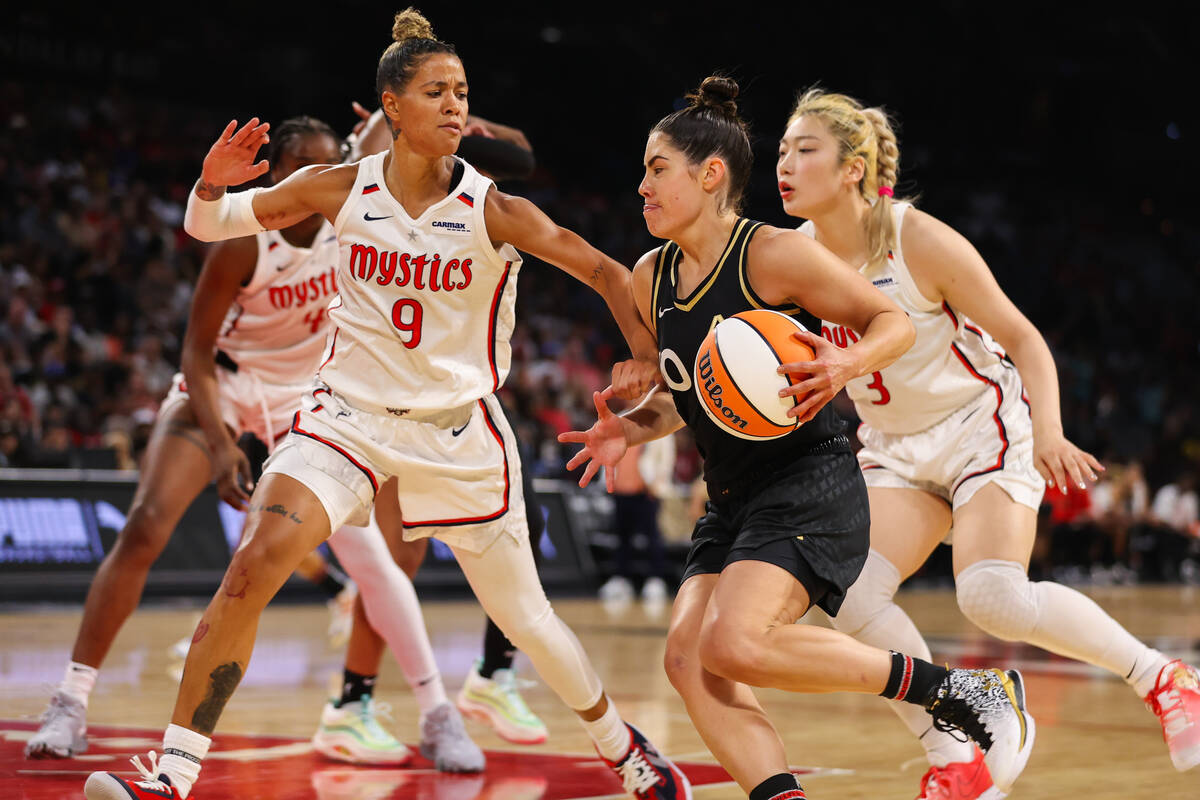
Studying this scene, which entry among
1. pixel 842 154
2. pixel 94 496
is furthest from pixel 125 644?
pixel 842 154

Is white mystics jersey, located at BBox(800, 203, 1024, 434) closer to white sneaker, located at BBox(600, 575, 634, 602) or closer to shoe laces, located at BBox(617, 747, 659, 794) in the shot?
Result: shoe laces, located at BBox(617, 747, 659, 794)

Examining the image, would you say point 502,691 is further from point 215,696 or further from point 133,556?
point 215,696

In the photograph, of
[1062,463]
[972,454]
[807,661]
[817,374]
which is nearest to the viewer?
[817,374]

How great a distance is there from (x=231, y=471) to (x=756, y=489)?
197 cm

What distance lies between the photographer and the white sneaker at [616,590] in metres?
13.3

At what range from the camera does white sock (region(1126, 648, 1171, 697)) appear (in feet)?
13.6

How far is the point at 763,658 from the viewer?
325cm

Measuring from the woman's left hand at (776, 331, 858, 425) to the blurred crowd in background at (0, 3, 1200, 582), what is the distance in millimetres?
1589

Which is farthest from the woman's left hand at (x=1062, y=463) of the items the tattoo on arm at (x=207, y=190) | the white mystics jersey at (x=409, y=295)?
the tattoo on arm at (x=207, y=190)

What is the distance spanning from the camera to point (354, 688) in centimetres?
484

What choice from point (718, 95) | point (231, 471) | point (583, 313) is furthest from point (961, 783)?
point (583, 313)

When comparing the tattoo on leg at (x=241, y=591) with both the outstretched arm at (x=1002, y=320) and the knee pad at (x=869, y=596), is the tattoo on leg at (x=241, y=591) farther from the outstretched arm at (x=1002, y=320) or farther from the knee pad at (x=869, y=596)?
the outstretched arm at (x=1002, y=320)

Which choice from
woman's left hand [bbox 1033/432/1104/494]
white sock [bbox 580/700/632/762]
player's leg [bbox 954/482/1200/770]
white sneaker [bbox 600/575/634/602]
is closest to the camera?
woman's left hand [bbox 1033/432/1104/494]

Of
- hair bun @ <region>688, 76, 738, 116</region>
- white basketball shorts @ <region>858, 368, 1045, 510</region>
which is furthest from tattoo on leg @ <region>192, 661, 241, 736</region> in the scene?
white basketball shorts @ <region>858, 368, 1045, 510</region>
